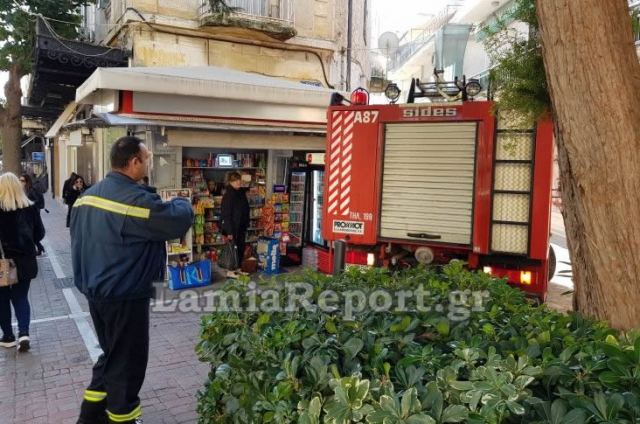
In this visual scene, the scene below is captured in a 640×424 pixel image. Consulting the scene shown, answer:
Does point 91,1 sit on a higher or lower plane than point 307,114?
higher

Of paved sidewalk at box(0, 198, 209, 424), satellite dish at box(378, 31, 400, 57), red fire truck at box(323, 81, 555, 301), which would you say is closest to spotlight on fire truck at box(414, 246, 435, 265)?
red fire truck at box(323, 81, 555, 301)

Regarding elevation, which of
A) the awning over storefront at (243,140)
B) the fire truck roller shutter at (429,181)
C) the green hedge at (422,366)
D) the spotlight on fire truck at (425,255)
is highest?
the awning over storefront at (243,140)

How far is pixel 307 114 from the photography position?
972 cm

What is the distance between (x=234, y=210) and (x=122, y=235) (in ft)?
18.0

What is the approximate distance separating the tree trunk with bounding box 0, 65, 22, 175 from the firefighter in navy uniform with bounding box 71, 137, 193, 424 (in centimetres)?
1180

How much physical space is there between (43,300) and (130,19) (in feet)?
24.6

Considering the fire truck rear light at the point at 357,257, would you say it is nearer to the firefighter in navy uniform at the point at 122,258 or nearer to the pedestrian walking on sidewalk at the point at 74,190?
the firefighter in navy uniform at the point at 122,258

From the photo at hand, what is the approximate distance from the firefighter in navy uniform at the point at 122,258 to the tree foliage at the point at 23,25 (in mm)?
11819

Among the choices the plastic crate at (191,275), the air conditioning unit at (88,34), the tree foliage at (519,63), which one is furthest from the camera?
the air conditioning unit at (88,34)

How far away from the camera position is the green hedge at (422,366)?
5.83 feet

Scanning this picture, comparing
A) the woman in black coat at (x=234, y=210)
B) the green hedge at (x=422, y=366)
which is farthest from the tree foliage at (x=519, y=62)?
the woman in black coat at (x=234, y=210)

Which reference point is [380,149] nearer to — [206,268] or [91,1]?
[206,268]

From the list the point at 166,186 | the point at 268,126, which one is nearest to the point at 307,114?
the point at 268,126

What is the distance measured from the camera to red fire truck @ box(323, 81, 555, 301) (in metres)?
5.78
